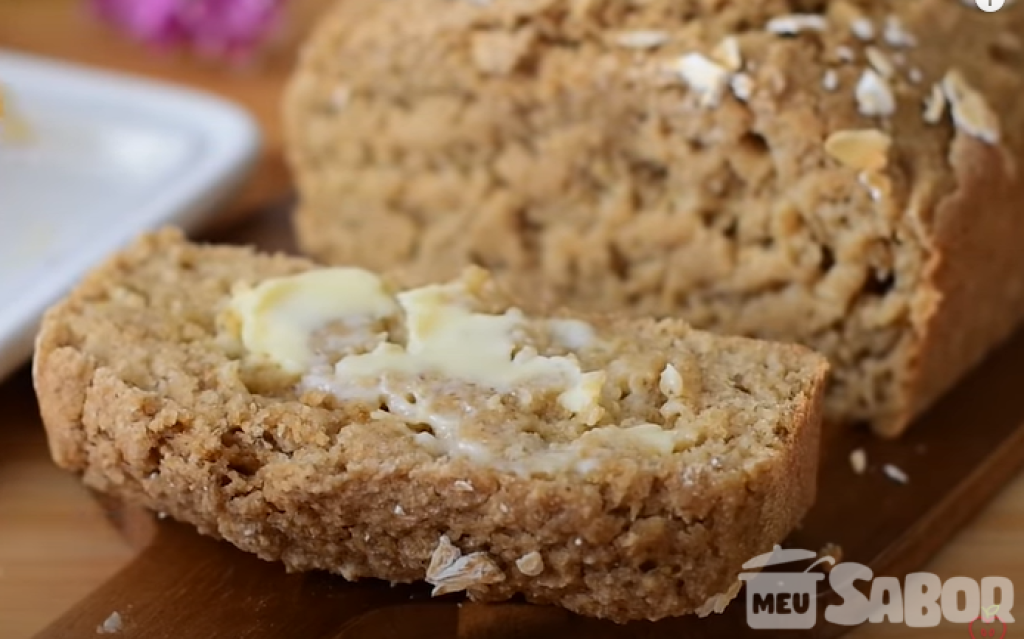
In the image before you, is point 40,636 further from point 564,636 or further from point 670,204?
point 670,204

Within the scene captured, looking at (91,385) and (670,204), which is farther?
(670,204)

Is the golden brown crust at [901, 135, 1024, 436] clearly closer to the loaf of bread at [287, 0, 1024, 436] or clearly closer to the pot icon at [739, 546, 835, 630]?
the loaf of bread at [287, 0, 1024, 436]

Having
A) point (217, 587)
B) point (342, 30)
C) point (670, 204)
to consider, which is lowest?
point (217, 587)

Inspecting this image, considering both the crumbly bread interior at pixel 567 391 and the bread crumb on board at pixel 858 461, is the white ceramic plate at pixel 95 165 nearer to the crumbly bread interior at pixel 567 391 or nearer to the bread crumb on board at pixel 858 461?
the crumbly bread interior at pixel 567 391

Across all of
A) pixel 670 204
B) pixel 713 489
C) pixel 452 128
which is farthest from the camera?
pixel 452 128

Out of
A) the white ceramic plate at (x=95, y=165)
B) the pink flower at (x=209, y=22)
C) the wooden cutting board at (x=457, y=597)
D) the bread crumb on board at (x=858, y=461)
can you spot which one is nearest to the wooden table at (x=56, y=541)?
the wooden cutting board at (x=457, y=597)

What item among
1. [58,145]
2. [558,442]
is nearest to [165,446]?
[558,442]

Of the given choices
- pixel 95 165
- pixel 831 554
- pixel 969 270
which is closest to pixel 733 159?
pixel 969 270
